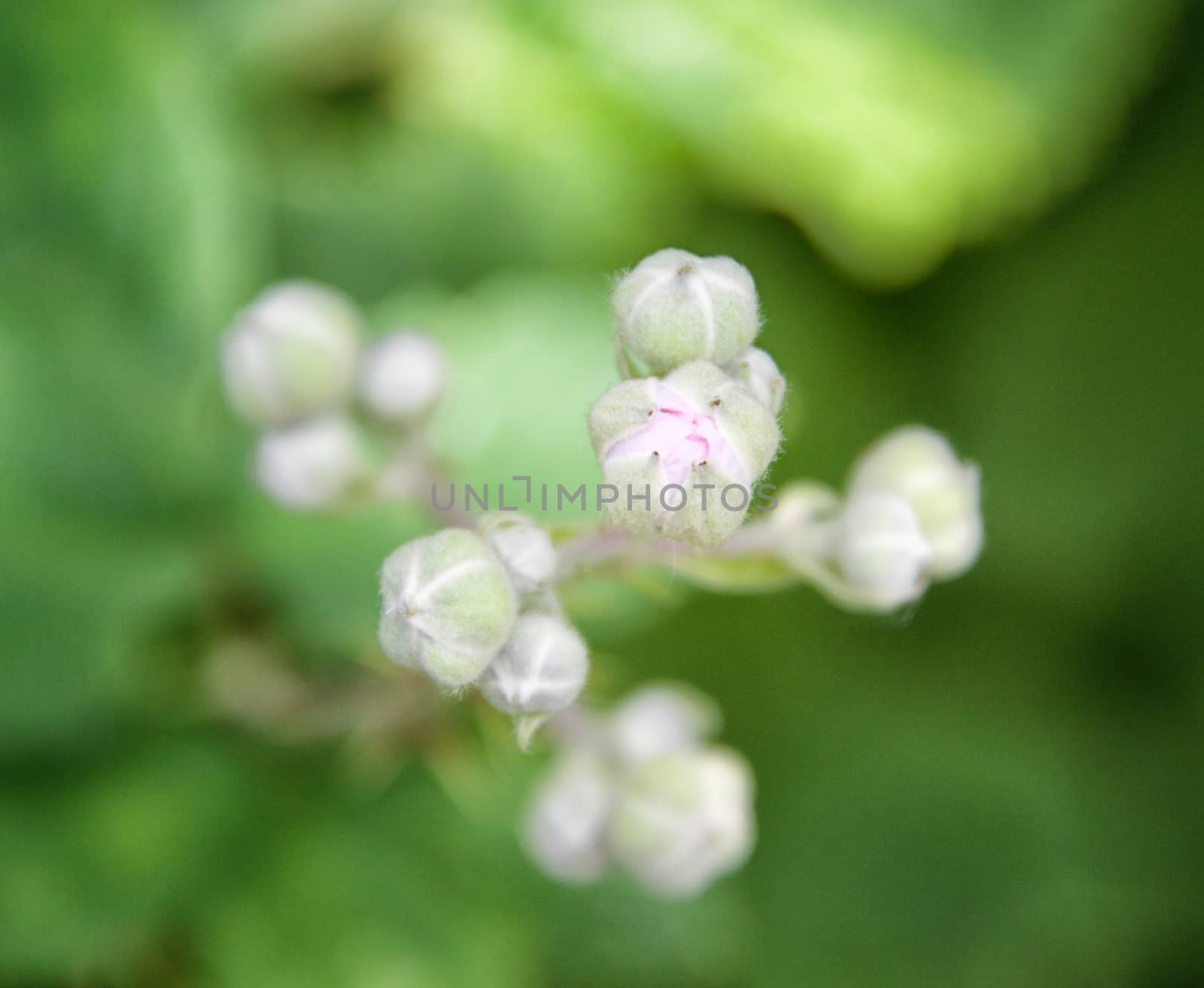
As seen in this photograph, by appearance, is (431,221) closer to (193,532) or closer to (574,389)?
(574,389)

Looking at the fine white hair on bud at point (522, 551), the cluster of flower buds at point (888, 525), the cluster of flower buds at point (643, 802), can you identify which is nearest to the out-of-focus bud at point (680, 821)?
the cluster of flower buds at point (643, 802)

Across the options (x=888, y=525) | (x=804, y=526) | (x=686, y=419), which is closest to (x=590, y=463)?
(x=804, y=526)

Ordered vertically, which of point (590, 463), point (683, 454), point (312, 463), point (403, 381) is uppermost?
point (590, 463)

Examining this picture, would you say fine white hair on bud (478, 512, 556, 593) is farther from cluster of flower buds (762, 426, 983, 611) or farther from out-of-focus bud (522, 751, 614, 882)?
out-of-focus bud (522, 751, 614, 882)

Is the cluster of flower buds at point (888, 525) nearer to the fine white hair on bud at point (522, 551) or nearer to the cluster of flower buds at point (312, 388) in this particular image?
the fine white hair on bud at point (522, 551)

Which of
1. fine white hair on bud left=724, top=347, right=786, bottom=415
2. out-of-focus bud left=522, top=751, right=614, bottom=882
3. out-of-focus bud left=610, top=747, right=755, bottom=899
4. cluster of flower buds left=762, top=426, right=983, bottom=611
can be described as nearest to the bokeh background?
out-of-focus bud left=522, top=751, right=614, bottom=882

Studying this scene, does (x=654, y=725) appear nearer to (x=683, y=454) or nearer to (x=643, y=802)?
(x=643, y=802)
